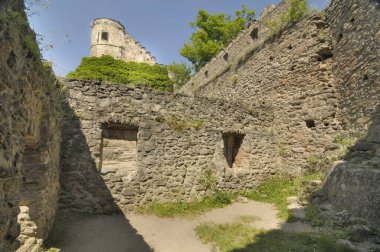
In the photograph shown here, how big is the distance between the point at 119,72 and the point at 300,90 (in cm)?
1215

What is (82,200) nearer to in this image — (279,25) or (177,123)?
(177,123)

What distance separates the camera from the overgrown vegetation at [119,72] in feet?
55.3

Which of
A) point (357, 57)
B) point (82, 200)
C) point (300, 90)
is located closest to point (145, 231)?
point (82, 200)

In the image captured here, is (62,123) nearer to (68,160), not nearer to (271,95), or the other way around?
(68,160)

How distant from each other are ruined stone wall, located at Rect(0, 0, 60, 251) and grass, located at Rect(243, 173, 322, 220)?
5.19 metres

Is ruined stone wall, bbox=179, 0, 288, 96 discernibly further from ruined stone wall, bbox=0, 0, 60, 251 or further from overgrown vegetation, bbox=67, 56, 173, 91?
ruined stone wall, bbox=0, 0, 60, 251

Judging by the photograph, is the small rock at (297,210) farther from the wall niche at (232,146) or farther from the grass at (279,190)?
the wall niche at (232,146)

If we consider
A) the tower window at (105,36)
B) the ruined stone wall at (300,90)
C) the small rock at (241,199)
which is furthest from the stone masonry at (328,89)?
the tower window at (105,36)

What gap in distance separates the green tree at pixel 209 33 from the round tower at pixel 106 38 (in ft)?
28.4

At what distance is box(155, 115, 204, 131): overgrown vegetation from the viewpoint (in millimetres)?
7410

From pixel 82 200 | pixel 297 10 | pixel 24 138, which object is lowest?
→ pixel 82 200

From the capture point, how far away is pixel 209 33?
83.8ft

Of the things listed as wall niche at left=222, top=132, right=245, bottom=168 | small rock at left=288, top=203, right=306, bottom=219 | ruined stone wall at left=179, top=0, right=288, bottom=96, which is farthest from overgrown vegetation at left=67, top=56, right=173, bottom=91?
small rock at left=288, top=203, right=306, bottom=219

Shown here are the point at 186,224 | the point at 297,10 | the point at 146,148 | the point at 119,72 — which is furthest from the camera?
the point at 119,72
